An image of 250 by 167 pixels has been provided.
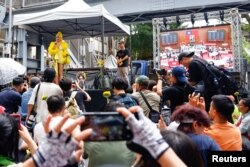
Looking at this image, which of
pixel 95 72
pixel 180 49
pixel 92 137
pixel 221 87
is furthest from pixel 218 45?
pixel 92 137

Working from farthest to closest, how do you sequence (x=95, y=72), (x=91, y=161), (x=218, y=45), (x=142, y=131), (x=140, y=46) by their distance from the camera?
(x=140, y=46)
(x=218, y=45)
(x=95, y=72)
(x=91, y=161)
(x=142, y=131)

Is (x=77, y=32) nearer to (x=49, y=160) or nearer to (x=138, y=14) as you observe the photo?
(x=138, y=14)

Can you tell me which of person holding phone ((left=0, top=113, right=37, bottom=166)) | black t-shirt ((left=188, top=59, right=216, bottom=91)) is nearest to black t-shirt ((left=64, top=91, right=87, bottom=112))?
black t-shirt ((left=188, top=59, right=216, bottom=91))

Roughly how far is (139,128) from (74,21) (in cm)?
1065

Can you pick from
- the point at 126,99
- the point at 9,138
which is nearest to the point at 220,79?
the point at 126,99

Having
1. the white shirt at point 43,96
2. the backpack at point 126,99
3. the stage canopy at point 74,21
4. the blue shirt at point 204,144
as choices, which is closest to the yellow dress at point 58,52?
the stage canopy at point 74,21

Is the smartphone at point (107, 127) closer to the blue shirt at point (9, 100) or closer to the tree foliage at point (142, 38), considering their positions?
the blue shirt at point (9, 100)

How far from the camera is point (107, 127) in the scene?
58.8 inches

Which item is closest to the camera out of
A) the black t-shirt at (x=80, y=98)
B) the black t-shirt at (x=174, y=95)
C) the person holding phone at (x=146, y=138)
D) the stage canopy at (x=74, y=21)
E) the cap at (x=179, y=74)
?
the person holding phone at (x=146, y=138)

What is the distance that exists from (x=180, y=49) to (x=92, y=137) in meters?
12.0

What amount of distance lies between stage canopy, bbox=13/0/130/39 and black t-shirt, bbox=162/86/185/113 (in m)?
5.13

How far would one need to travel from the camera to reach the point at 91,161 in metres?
3.12

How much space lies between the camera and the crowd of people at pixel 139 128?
1351mm

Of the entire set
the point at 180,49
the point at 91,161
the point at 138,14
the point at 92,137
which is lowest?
the point at 91,161
